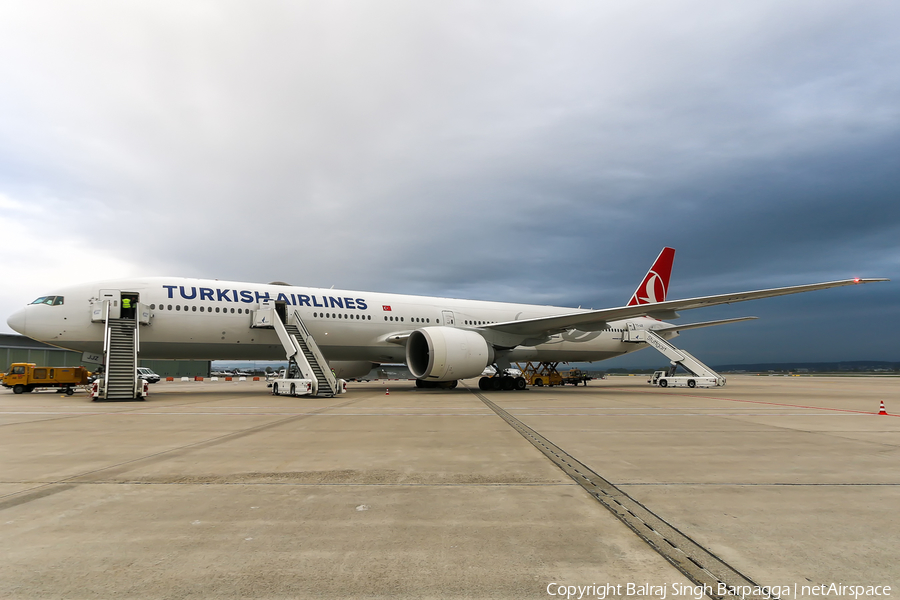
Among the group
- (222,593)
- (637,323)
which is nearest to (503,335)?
(637,323)

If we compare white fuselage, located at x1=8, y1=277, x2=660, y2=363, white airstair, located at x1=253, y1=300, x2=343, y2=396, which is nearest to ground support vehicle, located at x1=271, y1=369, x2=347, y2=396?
white airstair, located at x1=253, y1=300, x2=343, y2=396

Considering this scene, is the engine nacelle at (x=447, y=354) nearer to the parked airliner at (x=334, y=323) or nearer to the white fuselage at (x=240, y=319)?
the parked airliner at (x=334, y=323)

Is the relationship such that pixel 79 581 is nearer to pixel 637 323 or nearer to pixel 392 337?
pixel 392 337

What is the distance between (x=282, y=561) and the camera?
2750mm

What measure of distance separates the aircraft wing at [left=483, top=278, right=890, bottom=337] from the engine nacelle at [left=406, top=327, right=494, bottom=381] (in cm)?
192

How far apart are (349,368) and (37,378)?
1260cm

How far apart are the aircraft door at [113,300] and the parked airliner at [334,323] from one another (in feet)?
0.14

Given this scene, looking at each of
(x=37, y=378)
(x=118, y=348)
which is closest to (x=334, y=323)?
(x=118, y=348)

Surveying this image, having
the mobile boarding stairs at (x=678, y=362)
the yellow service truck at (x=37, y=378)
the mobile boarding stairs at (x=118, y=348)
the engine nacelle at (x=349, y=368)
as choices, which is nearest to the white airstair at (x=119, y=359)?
the mobile boarding stairs at (x=118, y=348)

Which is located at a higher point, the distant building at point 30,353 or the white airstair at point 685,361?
the distant building at point 30,353

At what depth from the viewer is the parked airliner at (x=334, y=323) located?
16.5 m

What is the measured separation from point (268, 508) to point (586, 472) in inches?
118

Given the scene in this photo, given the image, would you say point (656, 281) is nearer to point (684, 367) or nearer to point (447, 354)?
point (684, 367)

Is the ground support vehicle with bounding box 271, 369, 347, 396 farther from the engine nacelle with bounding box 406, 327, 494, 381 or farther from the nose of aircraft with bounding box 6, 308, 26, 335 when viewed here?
the nose of aircraft with bounding box 6, 308, 26, 335
